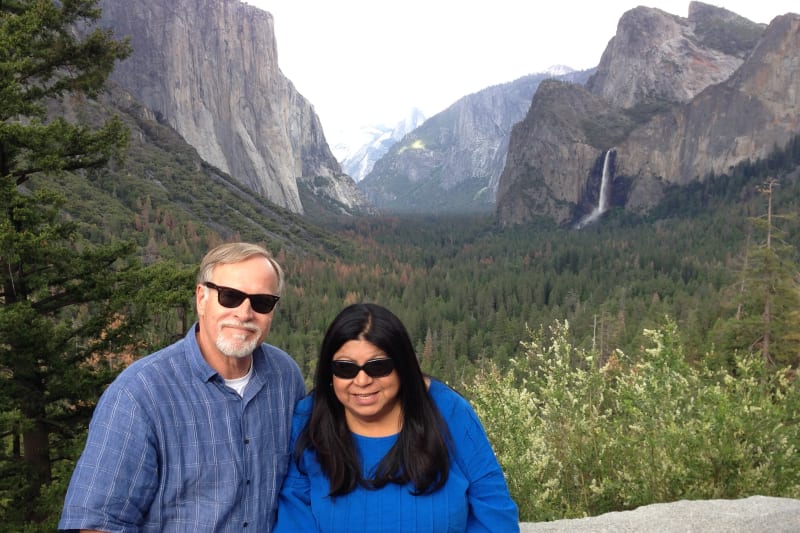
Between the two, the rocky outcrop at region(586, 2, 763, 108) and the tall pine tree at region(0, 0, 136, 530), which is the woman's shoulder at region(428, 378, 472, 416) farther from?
the rocky outcrop at region(586, 2, 763, 108)

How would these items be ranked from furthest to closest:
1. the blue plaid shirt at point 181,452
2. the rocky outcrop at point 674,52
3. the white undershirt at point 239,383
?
the rocky outcrop at point 674,52 < the white undershirt at point 239,383 < the blue plaid shirt at point 181,452

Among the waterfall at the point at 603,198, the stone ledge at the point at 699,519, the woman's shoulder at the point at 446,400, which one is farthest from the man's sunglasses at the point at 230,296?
the waterfall at the point at 603,198

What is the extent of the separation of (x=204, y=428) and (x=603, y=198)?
176 metres

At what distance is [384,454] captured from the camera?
3.55m

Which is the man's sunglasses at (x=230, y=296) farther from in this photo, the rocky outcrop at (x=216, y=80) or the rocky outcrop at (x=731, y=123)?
the rocky outcrop at (x=731, y=123)

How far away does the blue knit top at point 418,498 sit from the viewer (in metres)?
3.38

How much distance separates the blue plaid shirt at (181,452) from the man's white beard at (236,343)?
17cm

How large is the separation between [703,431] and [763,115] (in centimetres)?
15283

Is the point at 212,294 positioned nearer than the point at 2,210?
Yes

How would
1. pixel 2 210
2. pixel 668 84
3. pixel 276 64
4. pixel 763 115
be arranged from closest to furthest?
pixel 2 210
pixel 763 115
pixel 668 84
pixel 276 64

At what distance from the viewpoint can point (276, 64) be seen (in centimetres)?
18638

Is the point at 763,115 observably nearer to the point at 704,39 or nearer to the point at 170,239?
the point at 704,39

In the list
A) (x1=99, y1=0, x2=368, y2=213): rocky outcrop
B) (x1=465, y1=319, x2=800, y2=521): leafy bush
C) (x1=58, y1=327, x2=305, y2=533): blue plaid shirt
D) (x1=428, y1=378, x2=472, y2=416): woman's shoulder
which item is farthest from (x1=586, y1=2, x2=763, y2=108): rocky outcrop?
(x1=58, y1=327, x2=305, y2=533): blue plaid shirt

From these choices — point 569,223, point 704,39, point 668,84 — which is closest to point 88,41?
point 569,223
